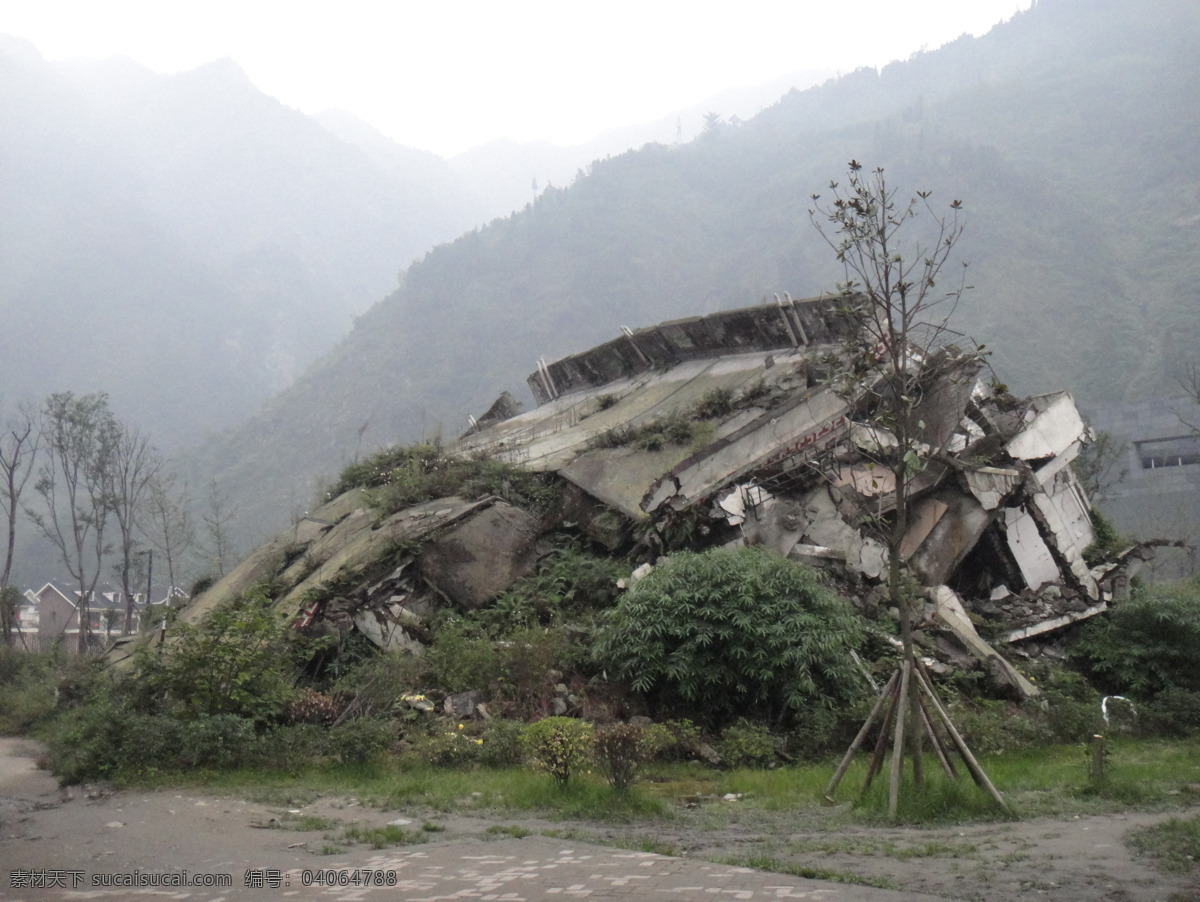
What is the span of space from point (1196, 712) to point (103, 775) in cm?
1057

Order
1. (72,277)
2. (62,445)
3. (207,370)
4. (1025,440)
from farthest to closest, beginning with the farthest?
(72,277) → (207,370) → (62,445) → (1025,440)

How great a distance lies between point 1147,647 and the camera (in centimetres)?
1086

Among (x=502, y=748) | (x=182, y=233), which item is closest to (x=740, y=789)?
(x=502, y=748)

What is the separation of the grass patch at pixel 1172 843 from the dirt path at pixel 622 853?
0.33ft

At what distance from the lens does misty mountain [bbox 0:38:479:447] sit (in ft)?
314

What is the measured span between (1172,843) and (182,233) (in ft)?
455

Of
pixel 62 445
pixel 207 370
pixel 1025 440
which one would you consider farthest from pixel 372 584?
pixel 207 370

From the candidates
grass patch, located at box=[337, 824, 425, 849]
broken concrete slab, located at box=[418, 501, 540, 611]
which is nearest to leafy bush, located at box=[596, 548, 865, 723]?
broken concrete slab, located at box=[418, 501, 540, 611]

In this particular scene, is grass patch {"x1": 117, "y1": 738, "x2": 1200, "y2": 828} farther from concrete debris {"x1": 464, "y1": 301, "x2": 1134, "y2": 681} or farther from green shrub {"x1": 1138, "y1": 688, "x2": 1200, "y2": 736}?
concrete debris {"x1": 464, "y1": 301, "x2": 1134, "y2": 681}

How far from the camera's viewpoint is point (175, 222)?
12875cm

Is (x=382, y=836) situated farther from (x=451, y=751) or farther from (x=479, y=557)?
(x=479, y=557)

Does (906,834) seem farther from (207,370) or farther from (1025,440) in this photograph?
(207,370)

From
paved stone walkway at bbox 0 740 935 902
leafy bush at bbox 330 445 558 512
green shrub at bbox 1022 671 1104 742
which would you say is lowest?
green shrub at bbox 1022 671 1104 742

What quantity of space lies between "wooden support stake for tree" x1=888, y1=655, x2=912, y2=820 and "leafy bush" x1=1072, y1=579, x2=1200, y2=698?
5.56 meters
